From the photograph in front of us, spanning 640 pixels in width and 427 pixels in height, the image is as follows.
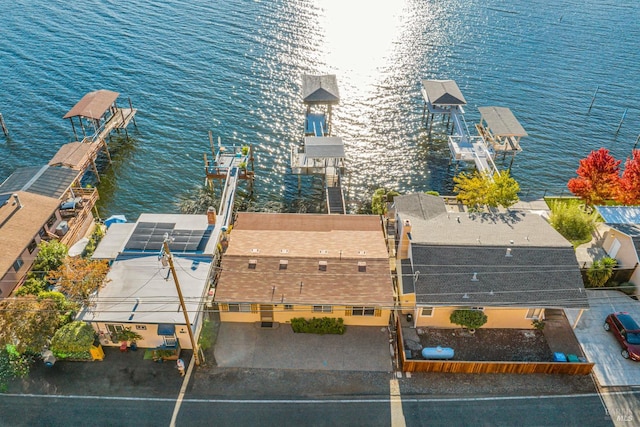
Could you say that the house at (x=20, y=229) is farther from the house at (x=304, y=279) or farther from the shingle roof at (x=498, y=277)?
the shingle roof at (x=498, y=277)

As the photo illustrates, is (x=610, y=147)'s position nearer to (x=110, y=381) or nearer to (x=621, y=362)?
(x=621, y=362)

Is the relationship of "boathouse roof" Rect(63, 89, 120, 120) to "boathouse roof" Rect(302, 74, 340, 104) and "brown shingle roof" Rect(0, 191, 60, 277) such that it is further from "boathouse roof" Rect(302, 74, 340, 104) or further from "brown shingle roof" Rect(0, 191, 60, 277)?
"boathouse roof" Rect(302, 74, 340, 104)

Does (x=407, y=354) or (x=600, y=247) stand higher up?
(x=600, y=247)

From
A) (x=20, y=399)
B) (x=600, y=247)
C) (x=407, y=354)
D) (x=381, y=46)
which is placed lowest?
(x=20, y=399)

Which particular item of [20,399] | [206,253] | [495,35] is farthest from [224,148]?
[495,35]

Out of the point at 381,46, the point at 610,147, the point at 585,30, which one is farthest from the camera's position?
the point at 585,30

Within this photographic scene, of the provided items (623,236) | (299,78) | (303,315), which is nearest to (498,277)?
(623,236)

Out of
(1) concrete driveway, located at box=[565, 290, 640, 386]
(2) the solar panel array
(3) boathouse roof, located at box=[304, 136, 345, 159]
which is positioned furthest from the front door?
(1) concrete driveway, located at box=[565, 290, 640, 386]
